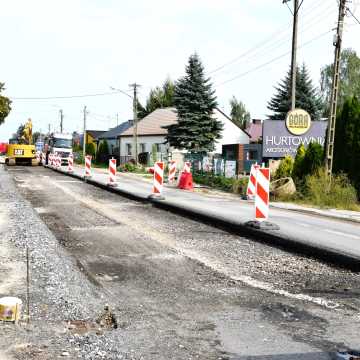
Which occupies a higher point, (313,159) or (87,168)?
(313,159)

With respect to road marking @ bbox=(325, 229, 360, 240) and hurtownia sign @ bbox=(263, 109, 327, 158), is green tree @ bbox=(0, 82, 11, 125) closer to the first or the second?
hurtownia sign @ bbox=(263, 109, 327, 158)

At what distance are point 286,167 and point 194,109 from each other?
2300 cm

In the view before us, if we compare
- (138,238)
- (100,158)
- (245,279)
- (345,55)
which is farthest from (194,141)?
(245,279)

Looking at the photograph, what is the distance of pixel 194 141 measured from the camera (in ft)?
150

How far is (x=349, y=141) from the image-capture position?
20.5m

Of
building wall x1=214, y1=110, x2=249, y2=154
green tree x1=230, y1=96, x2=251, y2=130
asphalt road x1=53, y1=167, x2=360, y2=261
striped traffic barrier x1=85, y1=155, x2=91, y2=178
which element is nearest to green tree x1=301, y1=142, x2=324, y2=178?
asphalt road x1=53, y1=167, x2=360, y2=261

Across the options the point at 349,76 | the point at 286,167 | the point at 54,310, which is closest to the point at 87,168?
the point at 286,167

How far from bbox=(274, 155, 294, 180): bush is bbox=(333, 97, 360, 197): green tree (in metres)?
2.28

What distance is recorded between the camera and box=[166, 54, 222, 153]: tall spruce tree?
4494 centimetres

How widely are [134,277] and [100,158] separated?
198 feet

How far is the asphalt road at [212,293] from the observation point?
170 inches

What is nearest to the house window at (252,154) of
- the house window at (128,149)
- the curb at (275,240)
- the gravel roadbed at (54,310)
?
the curb at (275,240)

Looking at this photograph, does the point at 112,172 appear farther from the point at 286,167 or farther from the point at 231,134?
the point at 231,134

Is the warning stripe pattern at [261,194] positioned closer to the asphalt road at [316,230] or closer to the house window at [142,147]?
the asphalt road at [316,230]
